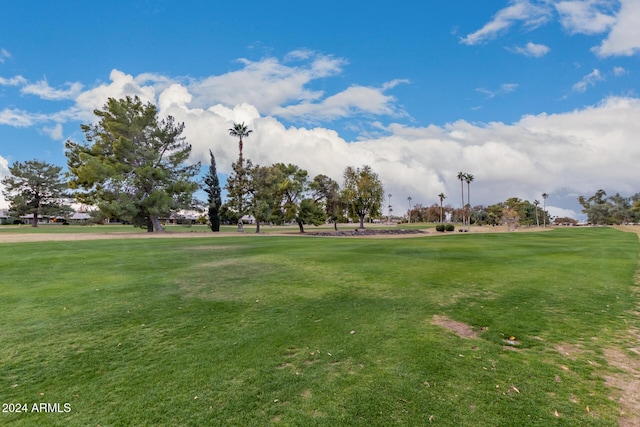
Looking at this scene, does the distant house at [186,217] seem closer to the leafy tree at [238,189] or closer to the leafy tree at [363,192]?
the leafy tree at [238,189]

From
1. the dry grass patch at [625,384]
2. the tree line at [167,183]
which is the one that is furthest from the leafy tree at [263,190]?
the dry grass patch at [625,384]

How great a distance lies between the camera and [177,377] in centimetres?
444

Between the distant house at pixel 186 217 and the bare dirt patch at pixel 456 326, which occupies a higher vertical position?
the distant house at pixel 186 217

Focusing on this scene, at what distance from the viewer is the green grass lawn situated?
148 inches

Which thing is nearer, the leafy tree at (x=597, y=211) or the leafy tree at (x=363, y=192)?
the leafy tree at (x=363, y=192)

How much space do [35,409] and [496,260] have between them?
16603 millimetres

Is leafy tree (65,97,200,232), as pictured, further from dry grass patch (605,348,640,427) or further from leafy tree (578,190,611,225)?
leafy tree (578,190,611,225)

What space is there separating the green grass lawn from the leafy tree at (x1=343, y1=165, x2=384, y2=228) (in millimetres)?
54829

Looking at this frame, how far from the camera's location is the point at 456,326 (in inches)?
257

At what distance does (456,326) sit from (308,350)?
3130 millimetres

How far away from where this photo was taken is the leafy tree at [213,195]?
188 feet

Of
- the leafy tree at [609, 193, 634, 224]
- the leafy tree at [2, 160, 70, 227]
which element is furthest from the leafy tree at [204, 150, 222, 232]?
the leafy tree at [609, 193, 634, 224]

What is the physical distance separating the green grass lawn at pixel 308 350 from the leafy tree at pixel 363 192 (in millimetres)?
54829

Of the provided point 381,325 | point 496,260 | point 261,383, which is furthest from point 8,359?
point 496,260
